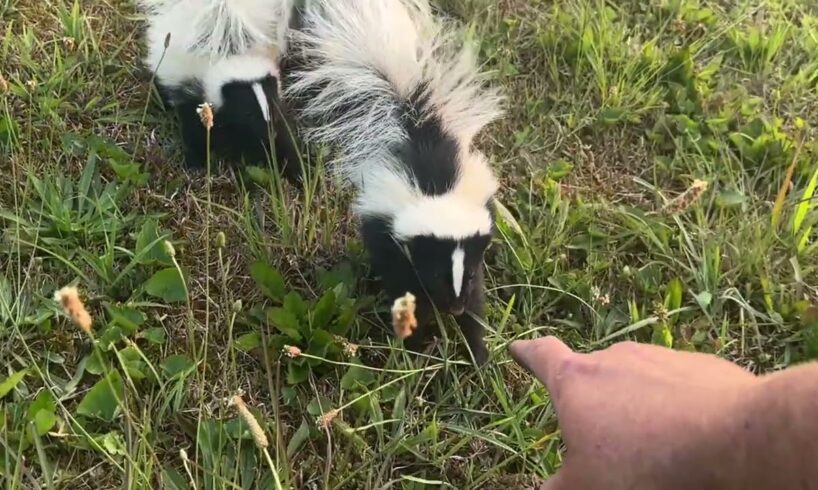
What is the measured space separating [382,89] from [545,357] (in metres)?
1.50

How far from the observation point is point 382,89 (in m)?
2.82

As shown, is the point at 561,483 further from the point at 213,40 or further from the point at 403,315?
the point at 213,40

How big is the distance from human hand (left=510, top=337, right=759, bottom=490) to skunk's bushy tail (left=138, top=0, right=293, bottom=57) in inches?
79.7

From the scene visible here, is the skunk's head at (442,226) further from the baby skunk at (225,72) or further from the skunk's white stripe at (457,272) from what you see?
the baby skunk at (225,72)

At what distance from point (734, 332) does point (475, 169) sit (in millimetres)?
998

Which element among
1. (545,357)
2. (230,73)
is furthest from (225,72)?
(545,357)

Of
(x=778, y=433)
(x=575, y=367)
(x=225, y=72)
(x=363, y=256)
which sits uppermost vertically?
(x=778, y=433)

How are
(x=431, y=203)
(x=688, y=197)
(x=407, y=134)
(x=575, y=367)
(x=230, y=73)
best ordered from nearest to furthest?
(x=575, y=367), (x=688, y=197), (x=431, y=203), (x=407, y=134), (x=230, y=73)

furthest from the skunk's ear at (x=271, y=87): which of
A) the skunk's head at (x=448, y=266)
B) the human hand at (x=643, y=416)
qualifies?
the human hand at (x=643, y=416)

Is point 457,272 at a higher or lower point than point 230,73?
lower

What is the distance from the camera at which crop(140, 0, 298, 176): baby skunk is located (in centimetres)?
293

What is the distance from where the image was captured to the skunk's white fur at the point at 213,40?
9.79 ft

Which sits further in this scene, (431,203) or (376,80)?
(376,80)

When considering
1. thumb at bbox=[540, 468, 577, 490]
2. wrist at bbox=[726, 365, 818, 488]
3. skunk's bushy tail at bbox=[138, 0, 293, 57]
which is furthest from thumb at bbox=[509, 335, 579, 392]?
skunk's bushy tail at bbox=[138, 0, 293, 57]
